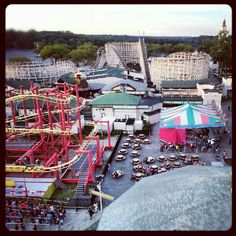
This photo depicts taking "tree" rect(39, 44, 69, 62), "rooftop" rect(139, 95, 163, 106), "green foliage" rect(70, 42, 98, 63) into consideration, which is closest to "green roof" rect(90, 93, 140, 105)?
"rooftop" rect(139, 95, 163, 106)

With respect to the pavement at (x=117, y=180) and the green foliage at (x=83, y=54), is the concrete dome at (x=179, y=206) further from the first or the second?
the green foliage at (x=83, y=54)

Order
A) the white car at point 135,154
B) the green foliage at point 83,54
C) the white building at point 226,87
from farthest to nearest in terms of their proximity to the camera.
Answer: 1. the green foliage at point 83,54
2. the white building at point 226,87
3. the white car at point 135,154

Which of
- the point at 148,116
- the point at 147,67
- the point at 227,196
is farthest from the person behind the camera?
the point at 147,67

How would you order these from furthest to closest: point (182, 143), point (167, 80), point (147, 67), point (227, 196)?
point (147, 67) < point (167, 80) < point (182, 143) < point (227, 196)

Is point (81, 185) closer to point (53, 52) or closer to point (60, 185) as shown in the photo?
point (60, 185)

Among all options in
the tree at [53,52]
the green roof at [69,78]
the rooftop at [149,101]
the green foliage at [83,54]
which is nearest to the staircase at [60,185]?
the rooftop at [149,101]

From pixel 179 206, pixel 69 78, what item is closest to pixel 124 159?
pixel 179 206
